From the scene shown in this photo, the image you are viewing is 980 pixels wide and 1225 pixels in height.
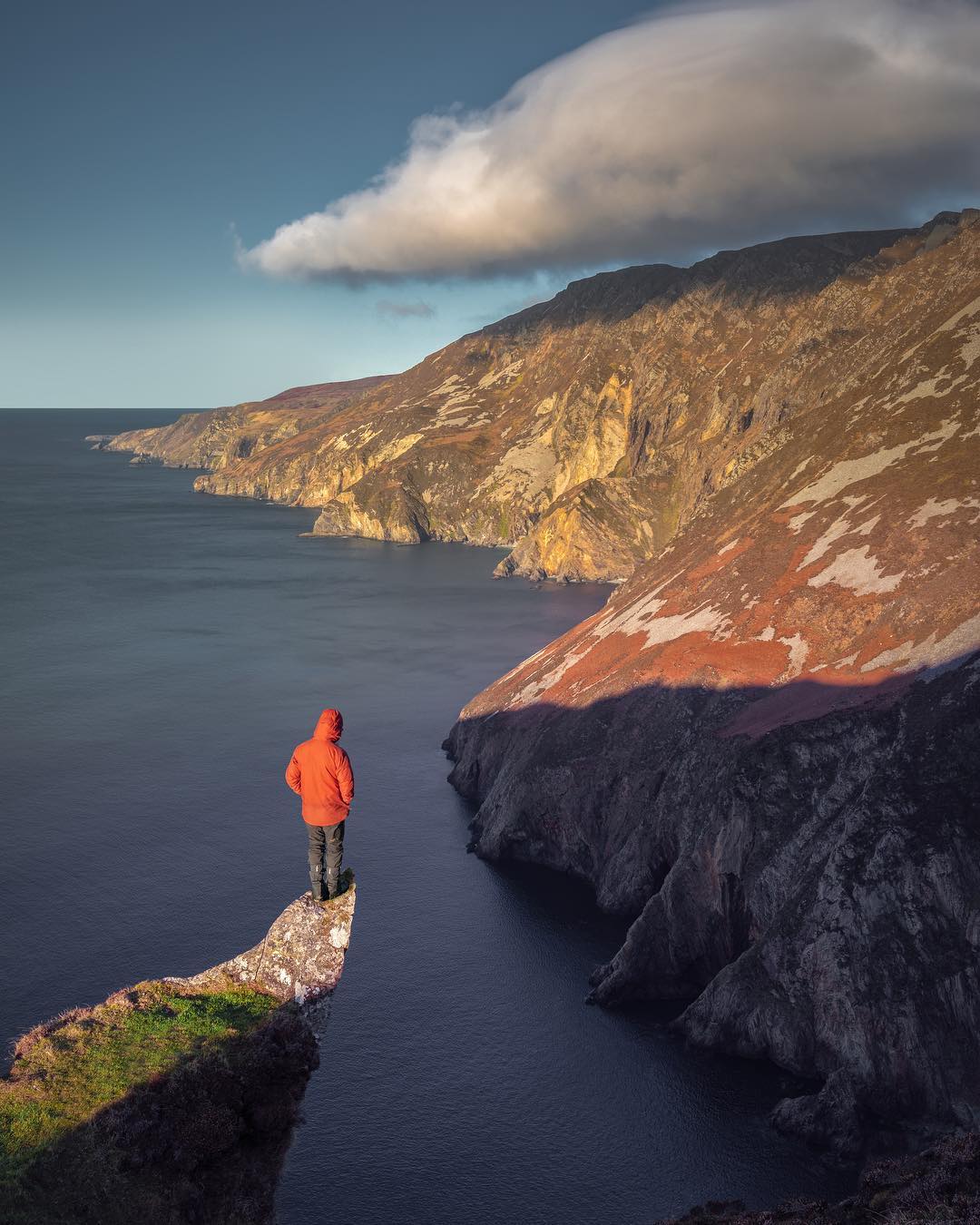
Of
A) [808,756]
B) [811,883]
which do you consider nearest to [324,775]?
[811,883]

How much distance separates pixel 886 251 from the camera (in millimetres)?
199250

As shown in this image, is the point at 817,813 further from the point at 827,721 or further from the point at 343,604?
the point at 343,604

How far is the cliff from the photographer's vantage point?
16109 mm

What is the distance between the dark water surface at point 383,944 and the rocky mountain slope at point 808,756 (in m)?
4.15

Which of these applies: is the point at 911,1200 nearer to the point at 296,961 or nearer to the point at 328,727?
the point at 296,961

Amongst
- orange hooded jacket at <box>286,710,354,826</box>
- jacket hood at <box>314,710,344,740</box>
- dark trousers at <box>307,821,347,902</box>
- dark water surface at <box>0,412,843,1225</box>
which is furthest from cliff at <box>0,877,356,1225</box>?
dark water surface at <box>0,412,843,1225</box>

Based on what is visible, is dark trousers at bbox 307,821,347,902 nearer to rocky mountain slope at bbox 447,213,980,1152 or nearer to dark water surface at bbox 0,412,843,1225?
dark water surface at bbox 0,412,843,1225

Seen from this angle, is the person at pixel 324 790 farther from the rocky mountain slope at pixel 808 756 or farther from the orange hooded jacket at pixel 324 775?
the rocky mountain slope at pixel 808 756

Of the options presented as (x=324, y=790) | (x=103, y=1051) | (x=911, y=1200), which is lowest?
(x=911, y=1200)

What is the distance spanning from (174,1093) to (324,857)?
510 centimetres

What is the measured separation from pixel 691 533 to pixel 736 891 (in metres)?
55.5

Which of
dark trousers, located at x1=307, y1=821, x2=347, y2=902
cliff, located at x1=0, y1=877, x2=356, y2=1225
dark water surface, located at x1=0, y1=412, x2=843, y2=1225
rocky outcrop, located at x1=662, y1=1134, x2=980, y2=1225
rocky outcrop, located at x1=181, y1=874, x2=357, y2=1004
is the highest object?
dark trousers, located at x1=307, y1=821, x2=347, y2=902

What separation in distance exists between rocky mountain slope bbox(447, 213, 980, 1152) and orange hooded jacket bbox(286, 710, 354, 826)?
4272cm

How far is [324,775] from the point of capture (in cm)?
2042
